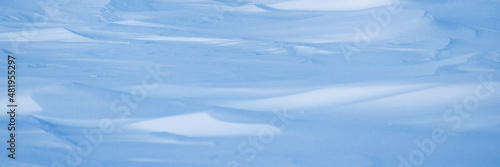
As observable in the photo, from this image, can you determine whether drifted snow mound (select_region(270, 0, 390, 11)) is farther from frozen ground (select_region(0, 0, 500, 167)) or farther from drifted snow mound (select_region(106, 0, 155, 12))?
drifted snow mound (select_region(106, 0, 155, 12))

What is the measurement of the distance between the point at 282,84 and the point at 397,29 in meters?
2.03

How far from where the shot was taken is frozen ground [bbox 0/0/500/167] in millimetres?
1860

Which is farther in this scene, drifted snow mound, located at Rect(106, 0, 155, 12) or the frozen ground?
drifted snow mound, located at Rect(106, 0, 155, 12)

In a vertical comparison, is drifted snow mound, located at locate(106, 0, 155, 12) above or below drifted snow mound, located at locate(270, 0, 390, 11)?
above

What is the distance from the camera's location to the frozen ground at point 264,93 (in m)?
1.86

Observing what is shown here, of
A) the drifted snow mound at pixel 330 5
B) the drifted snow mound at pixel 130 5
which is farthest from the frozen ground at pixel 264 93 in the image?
the drifted snow mound at pixel 130 5

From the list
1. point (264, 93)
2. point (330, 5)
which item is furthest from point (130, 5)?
point (264, 93)

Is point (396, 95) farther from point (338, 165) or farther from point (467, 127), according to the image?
point (338, 165)

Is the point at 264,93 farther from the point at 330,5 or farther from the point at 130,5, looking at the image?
the point at 130,5

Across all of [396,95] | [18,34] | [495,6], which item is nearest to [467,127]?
[396,95]

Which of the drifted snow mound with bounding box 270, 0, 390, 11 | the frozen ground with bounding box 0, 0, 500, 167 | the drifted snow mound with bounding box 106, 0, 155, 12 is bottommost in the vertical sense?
the frozen ground with bounding box 0, 0, 500, 167

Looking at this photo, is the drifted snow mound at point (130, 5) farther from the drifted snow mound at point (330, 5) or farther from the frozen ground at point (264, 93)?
the drifted snow mound at point (330, 5)

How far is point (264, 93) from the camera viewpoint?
100 inches

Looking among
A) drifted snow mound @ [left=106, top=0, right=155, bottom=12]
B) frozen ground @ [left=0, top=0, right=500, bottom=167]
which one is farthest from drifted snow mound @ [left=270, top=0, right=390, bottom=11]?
drifted snow mound @ [left=106, top=0, right=155, bottom=12]
